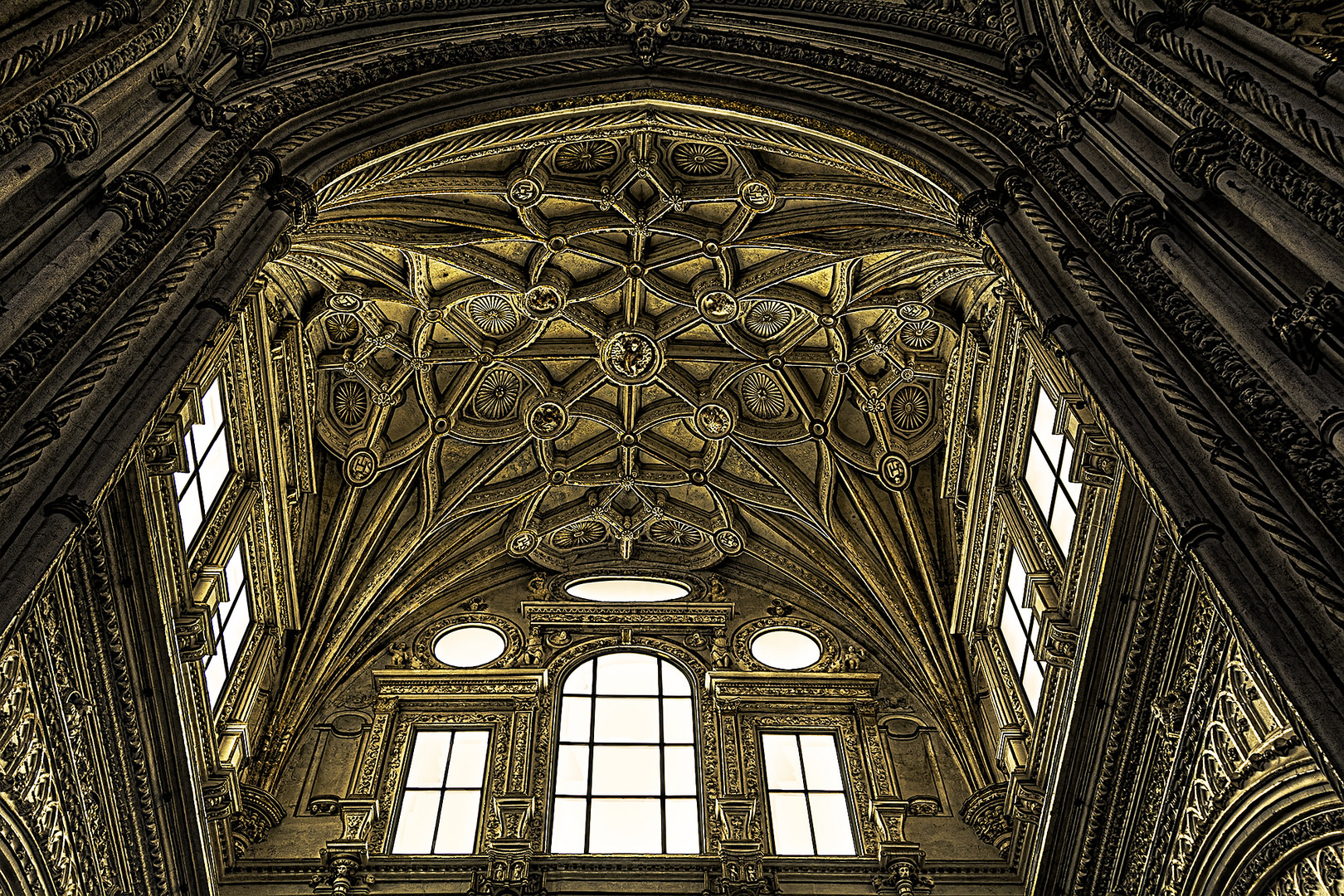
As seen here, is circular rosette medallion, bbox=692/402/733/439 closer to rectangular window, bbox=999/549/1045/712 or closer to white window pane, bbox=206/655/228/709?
rectangular window, bbox=999/549/1045/712

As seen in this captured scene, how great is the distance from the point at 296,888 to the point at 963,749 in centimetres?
787

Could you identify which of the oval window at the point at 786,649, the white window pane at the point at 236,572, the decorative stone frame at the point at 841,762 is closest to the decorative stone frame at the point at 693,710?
the decorative stone frame at the point at 841,762

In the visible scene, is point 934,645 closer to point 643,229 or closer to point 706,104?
point 643,229

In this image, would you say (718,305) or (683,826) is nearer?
(683,826)

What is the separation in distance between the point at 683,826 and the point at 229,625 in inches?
223

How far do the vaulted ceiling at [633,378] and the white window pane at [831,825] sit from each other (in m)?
2.00

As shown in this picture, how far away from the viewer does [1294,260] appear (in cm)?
702

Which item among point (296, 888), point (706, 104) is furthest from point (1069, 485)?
point (296, 888)

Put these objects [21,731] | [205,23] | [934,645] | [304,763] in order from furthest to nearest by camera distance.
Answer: [934,645] < [304,763] < [205,23] < [21,731]

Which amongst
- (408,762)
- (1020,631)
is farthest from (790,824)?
(408,762)

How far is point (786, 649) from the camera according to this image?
646 inches

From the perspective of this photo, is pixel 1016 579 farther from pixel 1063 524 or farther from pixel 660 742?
pixel 660 742

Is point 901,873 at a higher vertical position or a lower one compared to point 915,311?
lower

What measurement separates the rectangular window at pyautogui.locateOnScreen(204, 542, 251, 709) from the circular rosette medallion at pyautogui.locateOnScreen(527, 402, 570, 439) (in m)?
4.96
